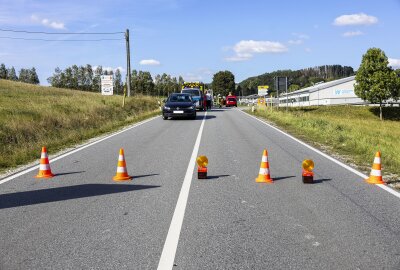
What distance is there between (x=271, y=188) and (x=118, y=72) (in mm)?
111647

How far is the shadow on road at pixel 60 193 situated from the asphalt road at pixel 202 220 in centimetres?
2

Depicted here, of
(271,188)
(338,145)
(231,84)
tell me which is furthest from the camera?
(231,84)

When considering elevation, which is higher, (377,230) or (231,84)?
(231,84)

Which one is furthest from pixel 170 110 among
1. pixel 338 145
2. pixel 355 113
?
pixel 355 113

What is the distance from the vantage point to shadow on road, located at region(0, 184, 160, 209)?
5852mm

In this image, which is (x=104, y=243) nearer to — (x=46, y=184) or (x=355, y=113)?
(x=46, y=184)

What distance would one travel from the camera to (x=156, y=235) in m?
4.36

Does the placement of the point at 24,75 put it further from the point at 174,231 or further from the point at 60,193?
the point at 174,231

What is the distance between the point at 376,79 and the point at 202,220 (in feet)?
182

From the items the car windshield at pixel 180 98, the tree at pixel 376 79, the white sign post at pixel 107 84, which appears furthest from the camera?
the tree at pixel 376 79

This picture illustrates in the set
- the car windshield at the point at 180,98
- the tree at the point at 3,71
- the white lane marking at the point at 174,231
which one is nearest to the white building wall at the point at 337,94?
the car windshield at the point at 180,98

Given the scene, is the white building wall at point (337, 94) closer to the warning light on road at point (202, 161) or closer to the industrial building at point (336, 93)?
the industrial building at point (336, 93)

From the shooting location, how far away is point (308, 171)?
22.6 feet

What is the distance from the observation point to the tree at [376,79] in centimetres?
5422
